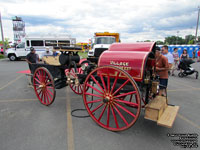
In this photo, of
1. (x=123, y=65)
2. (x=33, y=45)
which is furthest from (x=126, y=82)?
(x=33, y=45)

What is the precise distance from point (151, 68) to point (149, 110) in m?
1.11

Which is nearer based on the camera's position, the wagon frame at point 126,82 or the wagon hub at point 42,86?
the wagon frame at point 126,82

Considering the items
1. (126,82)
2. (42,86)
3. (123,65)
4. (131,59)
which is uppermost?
(131,59)

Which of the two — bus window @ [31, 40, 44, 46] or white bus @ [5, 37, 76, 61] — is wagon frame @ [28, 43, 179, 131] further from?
bus window @ [31, 40, 44, 46]

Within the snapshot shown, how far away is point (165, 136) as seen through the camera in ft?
8.61

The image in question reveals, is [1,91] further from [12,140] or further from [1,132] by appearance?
[12,140]

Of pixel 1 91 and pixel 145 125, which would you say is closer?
pixel 145 125

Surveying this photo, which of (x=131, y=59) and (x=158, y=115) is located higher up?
(x=131, y=59)

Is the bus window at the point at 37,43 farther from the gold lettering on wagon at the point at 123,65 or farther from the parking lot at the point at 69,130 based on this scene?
the gold lettering on wagon at the point at 123,65

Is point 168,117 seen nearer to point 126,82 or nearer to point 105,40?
point 126,82

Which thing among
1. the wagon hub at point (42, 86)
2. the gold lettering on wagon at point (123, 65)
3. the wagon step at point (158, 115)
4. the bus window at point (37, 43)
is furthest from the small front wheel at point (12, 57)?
the wagon step at point (158, 115)

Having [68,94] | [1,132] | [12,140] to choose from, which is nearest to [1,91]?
[68,94]

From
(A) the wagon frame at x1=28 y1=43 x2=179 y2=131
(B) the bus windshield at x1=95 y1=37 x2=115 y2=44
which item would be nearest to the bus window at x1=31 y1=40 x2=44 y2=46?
(B) the bus windshield at x1=95 y1=37 x2=115 y2=44

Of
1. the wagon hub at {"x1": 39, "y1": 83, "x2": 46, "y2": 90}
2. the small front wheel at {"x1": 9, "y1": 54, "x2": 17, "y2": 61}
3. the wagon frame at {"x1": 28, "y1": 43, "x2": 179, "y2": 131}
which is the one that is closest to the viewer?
the wagon frame at {"x1": 28, "y1": 43, "x2": 179, "y2": 131}
